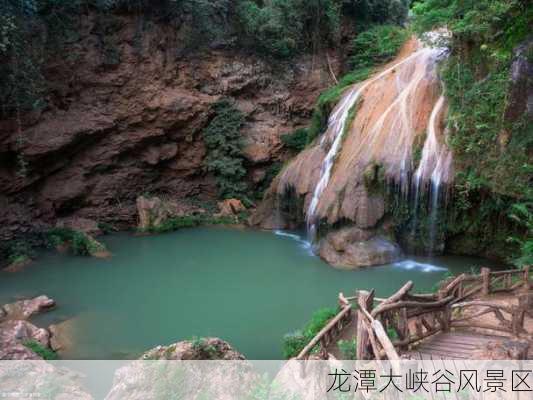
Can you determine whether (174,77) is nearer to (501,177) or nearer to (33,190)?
(33,190)

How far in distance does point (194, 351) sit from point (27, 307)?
5.46 metres

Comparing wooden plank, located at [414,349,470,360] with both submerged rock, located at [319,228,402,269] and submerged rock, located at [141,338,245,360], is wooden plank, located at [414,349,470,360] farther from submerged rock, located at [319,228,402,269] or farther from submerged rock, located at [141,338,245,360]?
submerged rock, located at [319,228,402,269]

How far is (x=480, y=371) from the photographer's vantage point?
3734 millimetres

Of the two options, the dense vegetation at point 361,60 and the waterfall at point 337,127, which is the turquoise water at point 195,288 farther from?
the dense vegetation at point 361,60

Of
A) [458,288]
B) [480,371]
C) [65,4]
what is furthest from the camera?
[65,4]

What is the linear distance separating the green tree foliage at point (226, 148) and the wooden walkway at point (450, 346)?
11.8 meters

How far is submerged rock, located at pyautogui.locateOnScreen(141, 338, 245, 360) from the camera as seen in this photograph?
18.1 ft

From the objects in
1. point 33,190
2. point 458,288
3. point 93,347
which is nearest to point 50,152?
point 33,190

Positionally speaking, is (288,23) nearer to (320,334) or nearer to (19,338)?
(19,338)

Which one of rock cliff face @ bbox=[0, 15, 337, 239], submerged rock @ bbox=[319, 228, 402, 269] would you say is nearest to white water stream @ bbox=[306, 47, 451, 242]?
submerged rock @ bbox=[319, 228, 402, 269]

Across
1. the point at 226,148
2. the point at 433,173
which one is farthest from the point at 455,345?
the point at 226,148

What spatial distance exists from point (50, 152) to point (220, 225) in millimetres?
5915

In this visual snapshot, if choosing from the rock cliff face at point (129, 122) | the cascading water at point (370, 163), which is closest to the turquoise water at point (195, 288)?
the cascading water at point (370, 163)

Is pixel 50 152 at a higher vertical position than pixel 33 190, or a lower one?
higher
